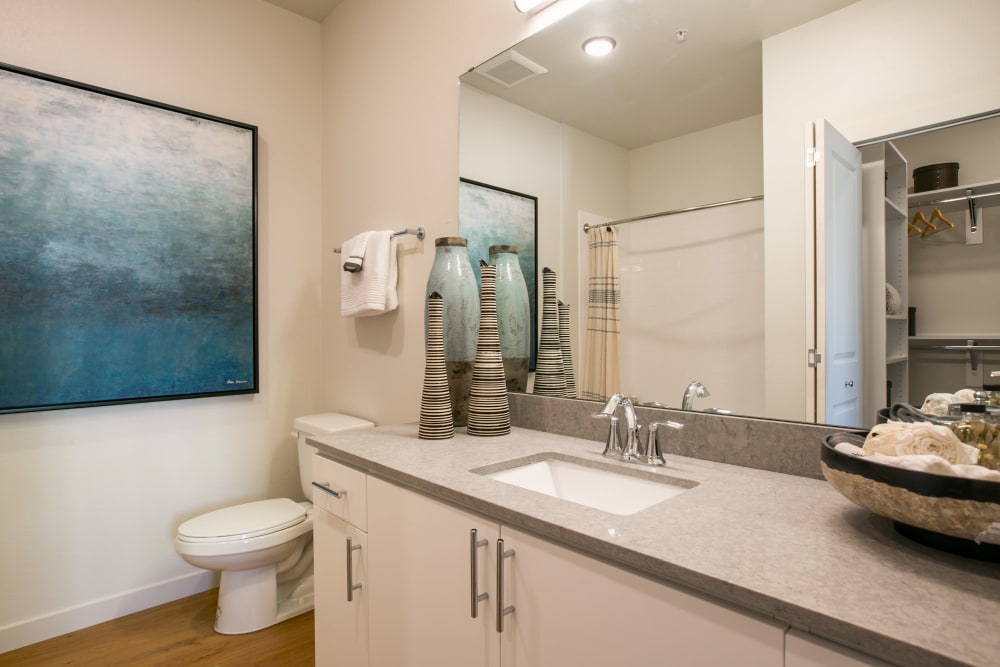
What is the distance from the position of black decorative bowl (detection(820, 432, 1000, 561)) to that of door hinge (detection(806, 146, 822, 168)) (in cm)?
65

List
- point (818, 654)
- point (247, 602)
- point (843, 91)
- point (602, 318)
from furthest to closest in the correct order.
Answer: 1. point (247, 602)
2. point (602, 318)
3. point (843, 91)
4. point (818, 654)

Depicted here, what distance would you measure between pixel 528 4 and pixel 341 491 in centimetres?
151

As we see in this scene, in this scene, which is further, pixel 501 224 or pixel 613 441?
pixel 501 224

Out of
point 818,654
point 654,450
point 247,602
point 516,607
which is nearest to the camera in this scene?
point 818,654

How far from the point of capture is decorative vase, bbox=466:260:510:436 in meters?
1.53

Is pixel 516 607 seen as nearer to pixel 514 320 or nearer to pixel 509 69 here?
pixel 514 320

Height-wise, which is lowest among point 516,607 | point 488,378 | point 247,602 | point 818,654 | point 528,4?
point 247,602

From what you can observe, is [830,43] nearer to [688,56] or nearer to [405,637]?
[688,56]

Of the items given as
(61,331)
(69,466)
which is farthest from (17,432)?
(61,331)

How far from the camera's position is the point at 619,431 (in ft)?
4.31

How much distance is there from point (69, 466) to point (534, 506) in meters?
1.98

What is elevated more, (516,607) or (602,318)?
(602,318)

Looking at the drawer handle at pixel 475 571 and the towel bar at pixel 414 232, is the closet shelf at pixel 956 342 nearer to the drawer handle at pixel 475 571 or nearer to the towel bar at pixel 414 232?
the drawer handle at pixel 475 571

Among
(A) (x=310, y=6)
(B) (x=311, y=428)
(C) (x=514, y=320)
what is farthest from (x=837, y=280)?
(A) (x=310, y=6)
